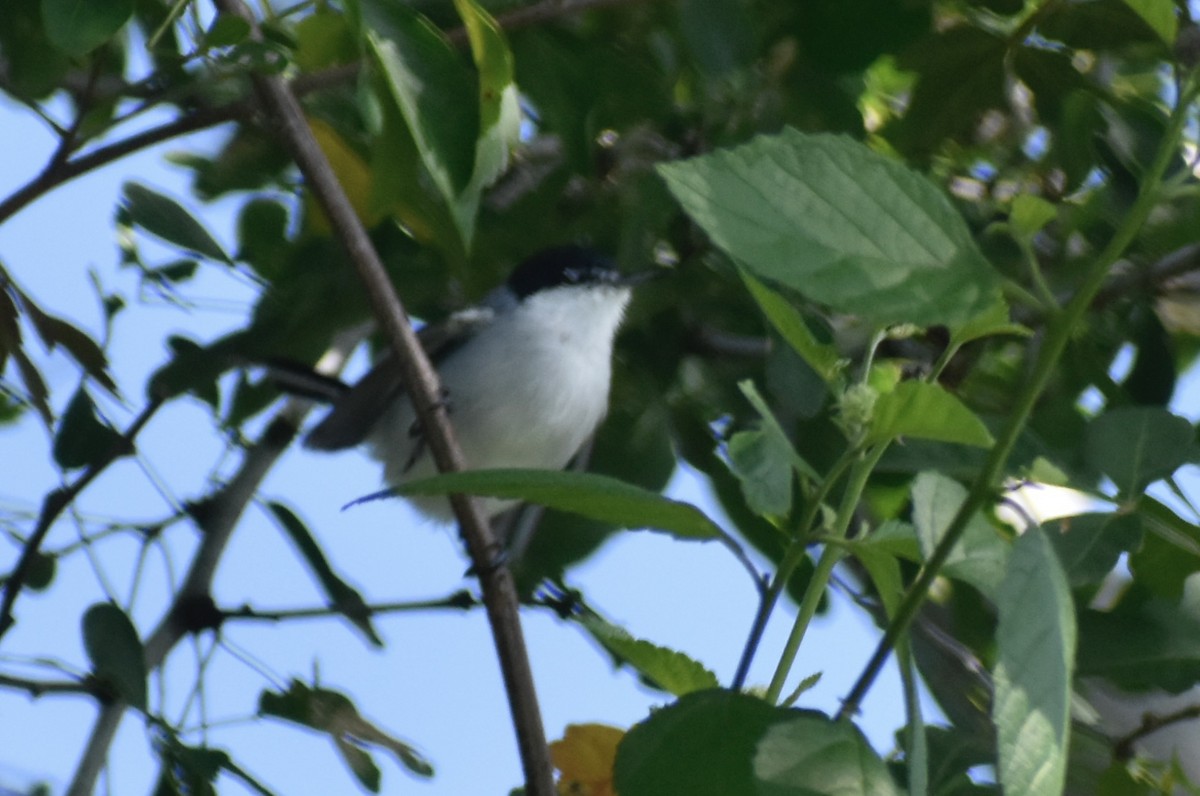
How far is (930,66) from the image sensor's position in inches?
83.3

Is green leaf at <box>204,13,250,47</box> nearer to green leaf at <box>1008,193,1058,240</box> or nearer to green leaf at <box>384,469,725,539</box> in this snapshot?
green leaf at <box>384,469,725,539</box>

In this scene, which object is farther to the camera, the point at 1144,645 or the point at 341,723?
the point at 341,723

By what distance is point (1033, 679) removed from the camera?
83 centimetres

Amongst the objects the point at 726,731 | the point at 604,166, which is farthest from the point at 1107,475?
the point at 604,166

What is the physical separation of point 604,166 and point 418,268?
0.40 m

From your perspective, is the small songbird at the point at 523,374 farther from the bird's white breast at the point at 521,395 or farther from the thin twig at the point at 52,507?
the thin twig at the point at 52,507

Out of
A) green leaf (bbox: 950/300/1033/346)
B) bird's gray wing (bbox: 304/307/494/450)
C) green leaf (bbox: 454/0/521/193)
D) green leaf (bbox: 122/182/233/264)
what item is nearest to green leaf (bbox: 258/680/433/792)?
green leaf (bbox: 122/182/233/264)

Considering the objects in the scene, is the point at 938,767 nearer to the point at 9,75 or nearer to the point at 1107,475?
the point at 1107,475

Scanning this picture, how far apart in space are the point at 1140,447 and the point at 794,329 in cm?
41

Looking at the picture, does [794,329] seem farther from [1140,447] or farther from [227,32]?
[227,32]

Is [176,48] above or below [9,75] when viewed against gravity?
above

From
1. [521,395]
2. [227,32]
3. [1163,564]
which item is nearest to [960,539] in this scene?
[1163,564]

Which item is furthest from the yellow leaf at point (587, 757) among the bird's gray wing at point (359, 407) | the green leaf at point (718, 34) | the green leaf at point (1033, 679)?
the bird's gray wing at point (359, 407)

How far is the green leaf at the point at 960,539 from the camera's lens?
1030mm
